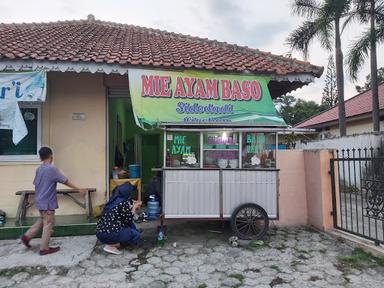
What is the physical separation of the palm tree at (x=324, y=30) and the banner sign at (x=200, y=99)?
10644mm

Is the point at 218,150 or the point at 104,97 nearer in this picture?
the point at 218,150

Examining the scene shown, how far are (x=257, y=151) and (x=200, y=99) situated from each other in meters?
1.64

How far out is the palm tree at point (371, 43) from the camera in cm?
1369

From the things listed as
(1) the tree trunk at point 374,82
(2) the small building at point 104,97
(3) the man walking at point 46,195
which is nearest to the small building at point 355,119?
(1) the tree trunk at point 374,82

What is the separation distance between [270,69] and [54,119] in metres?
4.68

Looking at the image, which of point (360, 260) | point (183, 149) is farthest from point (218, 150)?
point (360, 260)

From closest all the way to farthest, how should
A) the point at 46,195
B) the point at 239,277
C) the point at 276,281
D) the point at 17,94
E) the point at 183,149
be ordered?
1. the point at 276,281
2. the point at 239,277
3. the point at 46,195
4. the point at 183,149
5. the point at 17,94

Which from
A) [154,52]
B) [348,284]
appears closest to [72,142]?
[154,52]

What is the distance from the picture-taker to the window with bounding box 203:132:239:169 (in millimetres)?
5859

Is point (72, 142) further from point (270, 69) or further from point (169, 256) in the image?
point (270, 69)

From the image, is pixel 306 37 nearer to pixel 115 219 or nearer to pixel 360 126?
pixel 360 126

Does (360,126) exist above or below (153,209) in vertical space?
above

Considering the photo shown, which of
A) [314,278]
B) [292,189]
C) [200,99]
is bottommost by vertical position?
[314,278]

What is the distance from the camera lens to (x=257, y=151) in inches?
234
